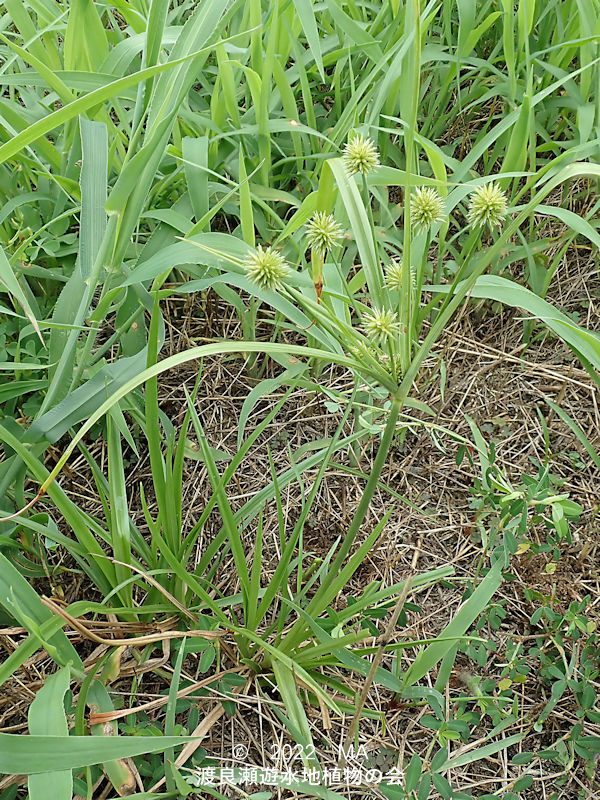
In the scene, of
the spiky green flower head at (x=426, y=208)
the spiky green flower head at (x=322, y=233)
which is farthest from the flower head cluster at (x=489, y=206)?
the spiky green flower head at (x=322, y=233)

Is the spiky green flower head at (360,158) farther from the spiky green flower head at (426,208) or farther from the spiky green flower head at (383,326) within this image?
the spiky green flower head at (383,326)

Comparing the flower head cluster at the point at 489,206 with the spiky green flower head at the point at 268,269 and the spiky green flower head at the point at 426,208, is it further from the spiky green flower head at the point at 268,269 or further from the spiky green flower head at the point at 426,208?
the spiky green flower head at the point at 268,269

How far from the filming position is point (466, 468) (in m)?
1.15

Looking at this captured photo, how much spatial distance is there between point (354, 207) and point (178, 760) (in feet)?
2.29

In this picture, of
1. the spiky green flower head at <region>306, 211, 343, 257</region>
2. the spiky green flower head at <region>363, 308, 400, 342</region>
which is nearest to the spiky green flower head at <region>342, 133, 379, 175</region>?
the spiky green flower head at <region>306, 211, 343, 257</region>

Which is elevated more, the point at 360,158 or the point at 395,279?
the point at 360,158

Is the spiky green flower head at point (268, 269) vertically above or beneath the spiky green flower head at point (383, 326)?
above

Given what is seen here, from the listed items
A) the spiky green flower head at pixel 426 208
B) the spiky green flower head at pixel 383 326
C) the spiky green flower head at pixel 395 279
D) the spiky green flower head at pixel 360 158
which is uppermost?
the spiky green flower head at pixel 360 158

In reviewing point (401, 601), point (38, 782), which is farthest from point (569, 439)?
point (38, 782)

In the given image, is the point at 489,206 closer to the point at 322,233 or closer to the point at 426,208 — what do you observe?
the point at 426,208

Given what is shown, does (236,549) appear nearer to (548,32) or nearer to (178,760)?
(178,760)

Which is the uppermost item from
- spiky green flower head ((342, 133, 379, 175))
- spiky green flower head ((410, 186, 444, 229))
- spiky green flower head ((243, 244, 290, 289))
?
spiky green flower head ((342, 133, 379, 175))

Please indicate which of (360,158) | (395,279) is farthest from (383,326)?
(360,158)

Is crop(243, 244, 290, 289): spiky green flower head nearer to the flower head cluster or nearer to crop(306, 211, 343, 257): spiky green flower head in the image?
crop(306, 211, 343, 257): spiky green flower head
